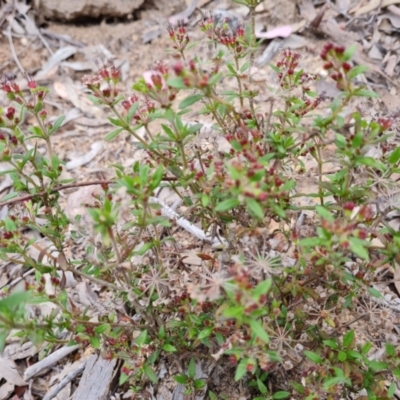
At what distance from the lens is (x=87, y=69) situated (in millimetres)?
5078

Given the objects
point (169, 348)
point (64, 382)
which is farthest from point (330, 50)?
point (64, 382)

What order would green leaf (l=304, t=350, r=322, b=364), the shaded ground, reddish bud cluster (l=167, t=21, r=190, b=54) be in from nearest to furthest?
green leaf (l=304, t=350, r=322, b=364), reddish bud cluster (l=167, t=21, r=190, b=54), the shaded ground

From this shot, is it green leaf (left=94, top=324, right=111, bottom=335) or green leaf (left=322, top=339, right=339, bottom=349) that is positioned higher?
green leaf (left=322, top=339, right=339, bottom=349)

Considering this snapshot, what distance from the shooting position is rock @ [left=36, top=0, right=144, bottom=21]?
5.28 meters

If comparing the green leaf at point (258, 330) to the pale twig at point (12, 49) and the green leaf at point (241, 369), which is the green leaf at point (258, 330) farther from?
the pale twig at point (12, 49)

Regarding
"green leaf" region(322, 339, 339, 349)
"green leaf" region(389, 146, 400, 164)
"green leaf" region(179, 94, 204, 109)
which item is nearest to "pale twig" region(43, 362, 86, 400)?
"green leaf" region(322, 339, 339, 349)

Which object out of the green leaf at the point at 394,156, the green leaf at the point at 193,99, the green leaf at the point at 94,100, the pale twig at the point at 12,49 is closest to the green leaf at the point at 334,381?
the green leaf at the point at 394,156

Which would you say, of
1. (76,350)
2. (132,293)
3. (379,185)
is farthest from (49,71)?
(379,185)

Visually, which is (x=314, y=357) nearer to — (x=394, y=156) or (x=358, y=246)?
(x=358, y=246)

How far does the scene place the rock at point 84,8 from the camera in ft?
17.3

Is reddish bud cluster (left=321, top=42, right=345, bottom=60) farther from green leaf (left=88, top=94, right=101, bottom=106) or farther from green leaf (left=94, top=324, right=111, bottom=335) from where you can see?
green leaf (left=94, top=324, right=111, bottom=335)

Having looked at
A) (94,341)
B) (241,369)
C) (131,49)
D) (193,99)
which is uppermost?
(193,99)

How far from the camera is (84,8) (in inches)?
209

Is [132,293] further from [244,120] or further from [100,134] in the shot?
[100,134]
